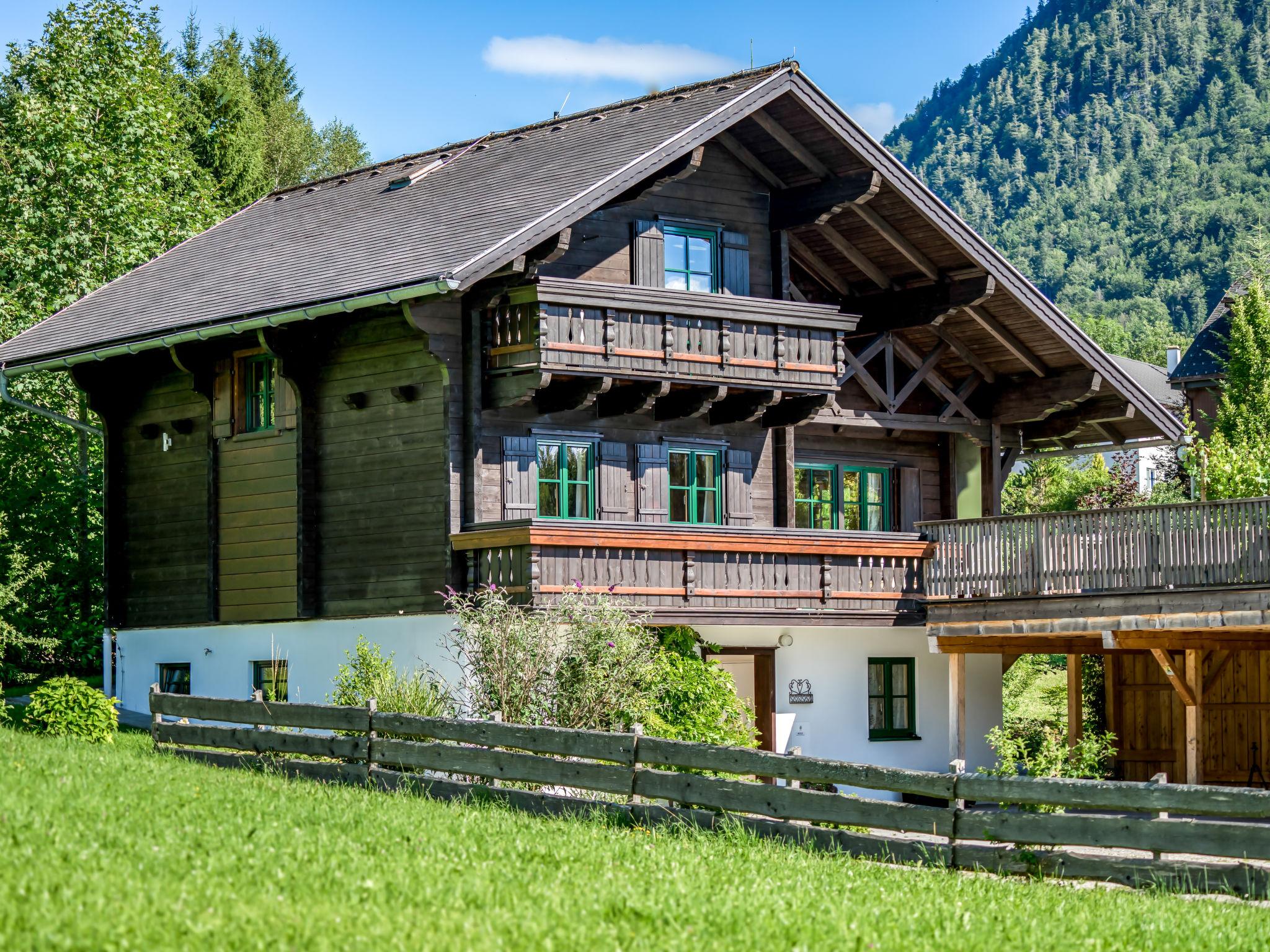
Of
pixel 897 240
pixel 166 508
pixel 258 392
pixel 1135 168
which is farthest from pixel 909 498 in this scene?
pixel 1135 168

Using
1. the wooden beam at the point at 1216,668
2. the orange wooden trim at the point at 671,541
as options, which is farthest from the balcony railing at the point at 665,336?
the wooden beam at the point at 1216,668

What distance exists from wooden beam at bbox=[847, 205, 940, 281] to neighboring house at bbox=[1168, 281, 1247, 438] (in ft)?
96.2

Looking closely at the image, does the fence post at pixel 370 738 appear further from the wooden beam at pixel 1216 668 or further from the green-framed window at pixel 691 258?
the wooden beam at pixel 1216 668

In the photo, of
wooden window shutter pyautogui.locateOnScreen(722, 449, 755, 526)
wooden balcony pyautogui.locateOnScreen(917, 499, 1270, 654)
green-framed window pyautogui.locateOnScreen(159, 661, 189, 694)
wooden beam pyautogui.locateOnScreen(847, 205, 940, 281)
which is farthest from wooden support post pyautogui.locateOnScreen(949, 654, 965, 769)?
green-framed window pyautogui.locateOnScreen(159, 661, 189, 694)

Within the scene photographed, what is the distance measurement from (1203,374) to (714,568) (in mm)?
36663

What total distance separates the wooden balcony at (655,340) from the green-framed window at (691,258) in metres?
1.59

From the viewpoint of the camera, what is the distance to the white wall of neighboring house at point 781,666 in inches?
1006

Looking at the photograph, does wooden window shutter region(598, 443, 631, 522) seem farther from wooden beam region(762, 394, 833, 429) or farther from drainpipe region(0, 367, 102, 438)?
drainpipe region(0, 367, 102, 438)

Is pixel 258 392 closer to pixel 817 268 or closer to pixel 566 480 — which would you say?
pixel 566 480

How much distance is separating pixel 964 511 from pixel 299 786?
55.6 feet

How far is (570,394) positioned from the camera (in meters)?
25.0

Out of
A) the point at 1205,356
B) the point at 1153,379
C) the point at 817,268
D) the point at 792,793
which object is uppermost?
the point at 1153,379

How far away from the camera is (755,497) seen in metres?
28.5

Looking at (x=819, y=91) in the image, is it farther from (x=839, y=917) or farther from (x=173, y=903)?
(x=173, y=903)
